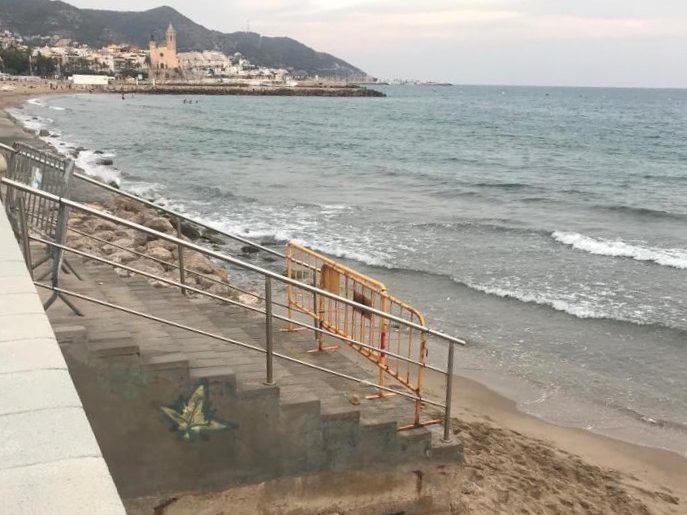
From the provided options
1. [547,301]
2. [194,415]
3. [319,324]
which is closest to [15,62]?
[547,301]

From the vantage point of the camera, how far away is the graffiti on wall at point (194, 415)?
4.71 m

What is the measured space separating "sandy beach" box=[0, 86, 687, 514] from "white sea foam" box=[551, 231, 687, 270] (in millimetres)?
10857

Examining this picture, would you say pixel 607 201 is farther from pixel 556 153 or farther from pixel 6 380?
pixel 6 380

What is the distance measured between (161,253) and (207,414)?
8.71 metres

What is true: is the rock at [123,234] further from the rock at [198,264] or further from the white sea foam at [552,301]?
the white sea foam at [552,301]

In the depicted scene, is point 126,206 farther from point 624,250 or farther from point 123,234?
point 624,250

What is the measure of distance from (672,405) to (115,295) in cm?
768

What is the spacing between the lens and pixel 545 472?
23.5ft

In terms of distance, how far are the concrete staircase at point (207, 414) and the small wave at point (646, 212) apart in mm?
23308

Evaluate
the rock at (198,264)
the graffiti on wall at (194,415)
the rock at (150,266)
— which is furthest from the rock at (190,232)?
the graffiti on wall at (194,415)

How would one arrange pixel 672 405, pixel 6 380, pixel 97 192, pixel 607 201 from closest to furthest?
pixel 6 380 < pixel 672 405 < pixel 97 192 < pixel 607 201

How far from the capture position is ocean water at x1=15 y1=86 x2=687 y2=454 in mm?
10406

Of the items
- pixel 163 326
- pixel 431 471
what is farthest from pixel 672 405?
pixel 163 326

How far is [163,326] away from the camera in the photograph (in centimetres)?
590
